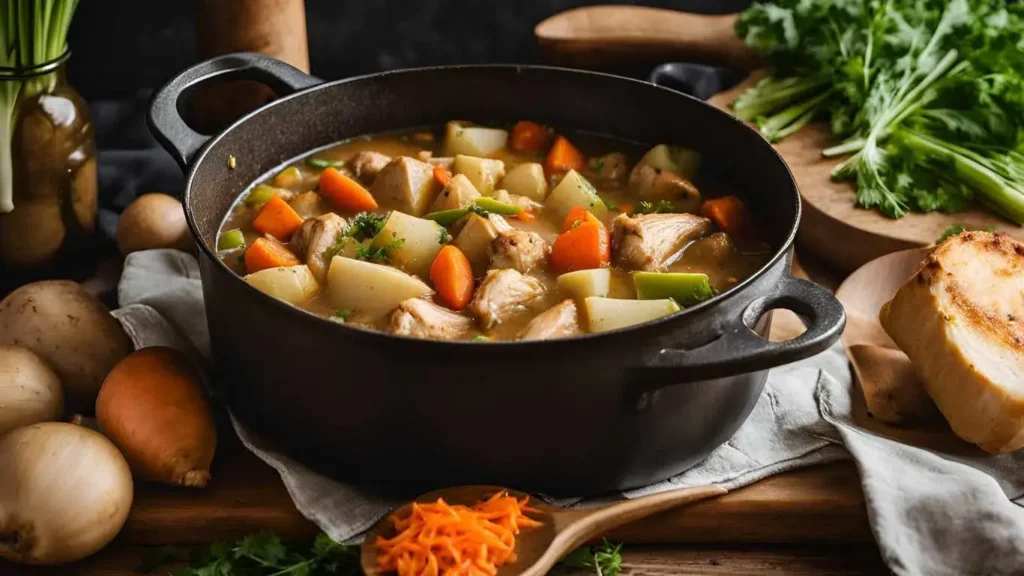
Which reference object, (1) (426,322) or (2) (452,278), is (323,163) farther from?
(1) (426,322)

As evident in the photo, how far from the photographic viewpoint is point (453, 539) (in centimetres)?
246

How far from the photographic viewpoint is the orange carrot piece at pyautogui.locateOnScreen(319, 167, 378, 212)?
138 inches

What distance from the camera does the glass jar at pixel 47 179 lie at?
138 inches

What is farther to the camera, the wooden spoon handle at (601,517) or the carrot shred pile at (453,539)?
the wooden spoon handle at (601,517)

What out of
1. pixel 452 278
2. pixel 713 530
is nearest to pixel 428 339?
pixel 452 278

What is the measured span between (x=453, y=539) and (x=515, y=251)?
34.7 inches

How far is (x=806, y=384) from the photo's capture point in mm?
3174

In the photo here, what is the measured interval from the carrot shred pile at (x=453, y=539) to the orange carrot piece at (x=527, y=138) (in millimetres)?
1551

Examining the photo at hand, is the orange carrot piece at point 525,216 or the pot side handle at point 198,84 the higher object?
the pot side handle at point 198,84

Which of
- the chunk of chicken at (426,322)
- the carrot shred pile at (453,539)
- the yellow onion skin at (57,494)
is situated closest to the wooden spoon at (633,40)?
the chunk of chicken at (426,322)

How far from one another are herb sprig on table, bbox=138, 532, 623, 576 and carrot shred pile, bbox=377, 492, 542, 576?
0.16m

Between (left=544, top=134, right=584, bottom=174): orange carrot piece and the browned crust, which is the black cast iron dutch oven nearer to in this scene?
the browned crust

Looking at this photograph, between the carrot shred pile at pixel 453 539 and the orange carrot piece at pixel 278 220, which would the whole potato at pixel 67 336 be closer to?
the orange carrot piece at pixel 278 220

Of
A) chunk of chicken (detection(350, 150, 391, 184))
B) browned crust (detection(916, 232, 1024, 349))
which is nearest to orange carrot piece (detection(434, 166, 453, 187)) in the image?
chunk of chicken (detection(350, 150, 391, 184))
